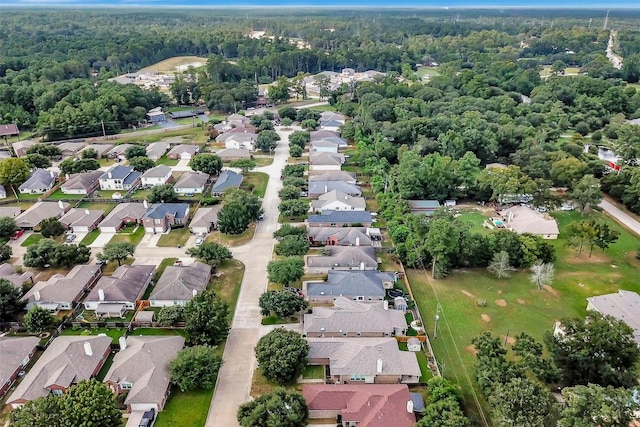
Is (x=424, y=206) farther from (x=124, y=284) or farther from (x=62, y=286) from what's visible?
(x=62, y=286)

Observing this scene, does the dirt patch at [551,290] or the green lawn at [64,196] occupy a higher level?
the green lawn at [64,196]

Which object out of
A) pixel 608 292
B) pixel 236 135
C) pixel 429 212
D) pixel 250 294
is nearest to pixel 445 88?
pixel 236 135

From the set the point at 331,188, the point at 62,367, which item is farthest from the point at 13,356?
the point at 331,188

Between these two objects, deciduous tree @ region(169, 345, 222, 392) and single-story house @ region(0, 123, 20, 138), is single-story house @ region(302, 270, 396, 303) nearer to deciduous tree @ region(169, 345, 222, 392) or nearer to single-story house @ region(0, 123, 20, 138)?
deciduous tree @ region(169, 345, 222, 392)

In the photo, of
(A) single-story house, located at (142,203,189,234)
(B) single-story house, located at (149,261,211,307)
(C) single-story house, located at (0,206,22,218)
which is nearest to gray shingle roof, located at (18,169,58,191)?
(C) single-story house, located at (0,206,22,218)

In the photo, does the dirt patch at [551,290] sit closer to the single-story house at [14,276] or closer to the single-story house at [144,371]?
the single-story house at [144,371]

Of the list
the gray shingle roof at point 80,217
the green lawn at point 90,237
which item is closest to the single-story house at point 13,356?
the green lawn at point 90,237

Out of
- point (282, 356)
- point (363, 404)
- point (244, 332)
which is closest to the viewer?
point (363, 404)
